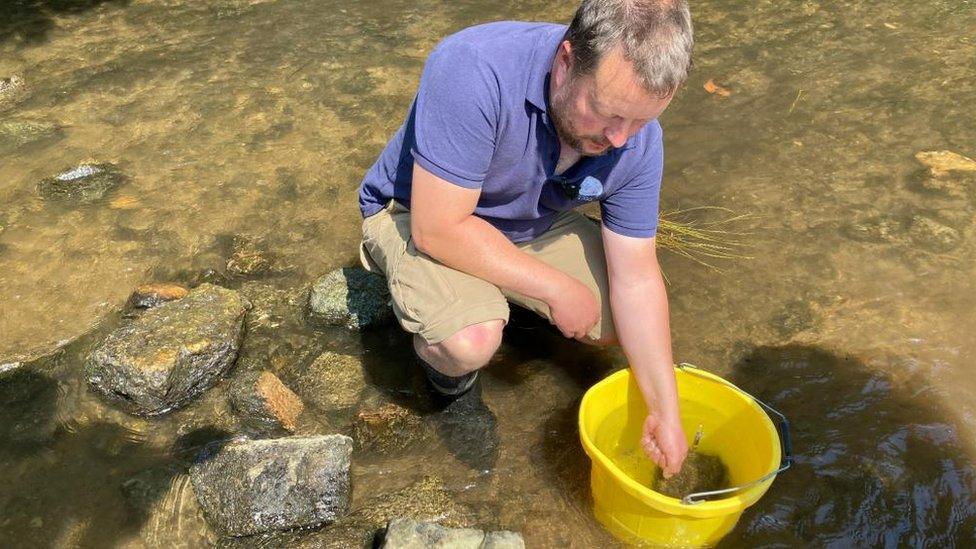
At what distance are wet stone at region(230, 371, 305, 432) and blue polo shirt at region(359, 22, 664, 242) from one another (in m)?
0.92

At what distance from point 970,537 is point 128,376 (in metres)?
2.62

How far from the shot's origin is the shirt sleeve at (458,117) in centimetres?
197

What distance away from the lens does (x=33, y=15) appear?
5184mm

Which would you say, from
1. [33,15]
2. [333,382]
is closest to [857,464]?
[333,382]

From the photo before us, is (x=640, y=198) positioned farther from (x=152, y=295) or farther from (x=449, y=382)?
(x=152, y=295)

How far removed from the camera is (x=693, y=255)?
321 centimetres

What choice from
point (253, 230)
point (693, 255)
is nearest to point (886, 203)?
point (693, 255)

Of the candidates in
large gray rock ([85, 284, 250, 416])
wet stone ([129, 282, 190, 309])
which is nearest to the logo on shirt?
large gray rock ([85, 284, 250, 416])

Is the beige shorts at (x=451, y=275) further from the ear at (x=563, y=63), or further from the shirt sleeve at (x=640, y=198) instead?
the ear at (x=563, y=63)

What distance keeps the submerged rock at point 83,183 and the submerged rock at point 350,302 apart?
4.32 ft

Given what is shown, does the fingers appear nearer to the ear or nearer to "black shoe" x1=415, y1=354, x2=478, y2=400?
"black shoe" x1=415, y1=354, x2=478, y2=400

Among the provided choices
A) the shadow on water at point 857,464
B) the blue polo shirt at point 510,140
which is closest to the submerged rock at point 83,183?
the blue polo shirt at point 510,140

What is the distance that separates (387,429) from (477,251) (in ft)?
2.52

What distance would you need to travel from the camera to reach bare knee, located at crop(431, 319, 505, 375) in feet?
7.33
